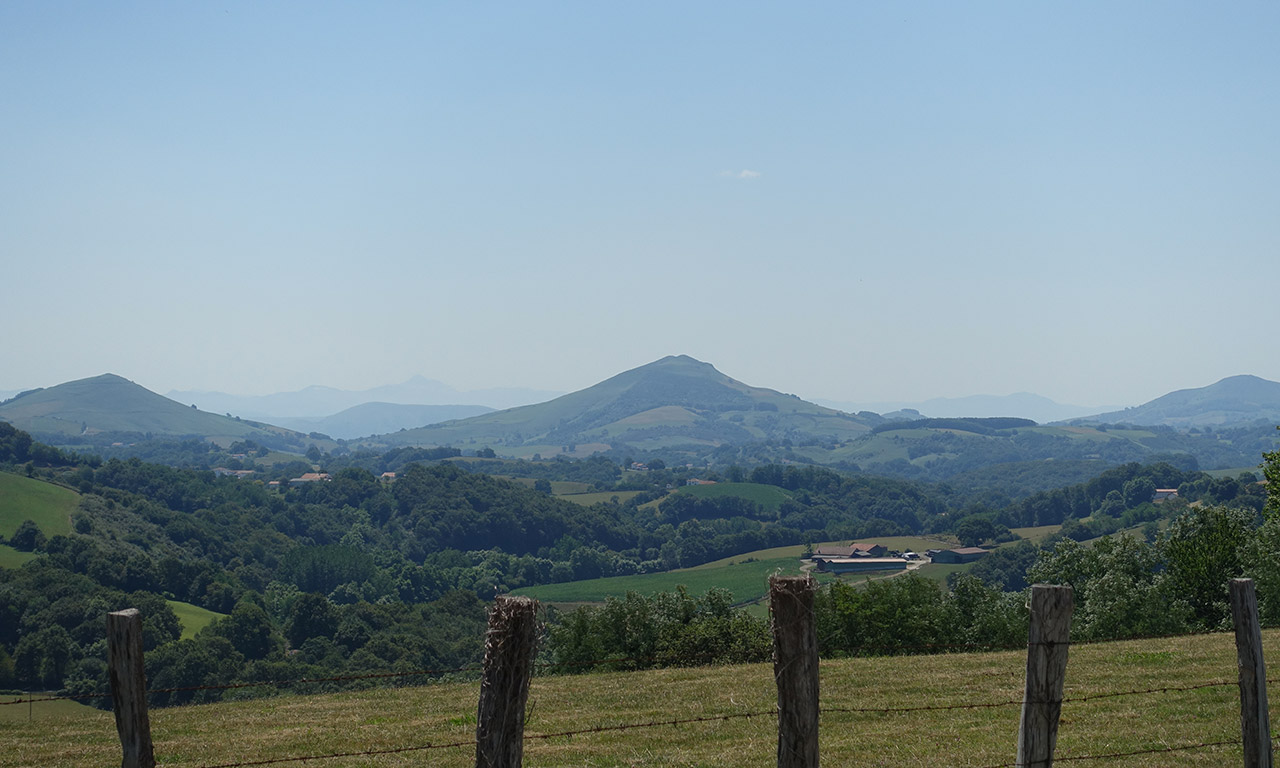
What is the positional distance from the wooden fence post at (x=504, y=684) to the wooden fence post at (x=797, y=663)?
76.9 inches

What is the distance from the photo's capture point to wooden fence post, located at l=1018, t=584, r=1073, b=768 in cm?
771

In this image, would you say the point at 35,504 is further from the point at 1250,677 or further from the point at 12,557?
the point at 1250,677

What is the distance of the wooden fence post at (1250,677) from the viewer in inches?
357

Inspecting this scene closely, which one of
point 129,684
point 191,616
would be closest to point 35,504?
point 191,616

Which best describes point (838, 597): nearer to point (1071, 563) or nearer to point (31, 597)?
point (1071, 563)

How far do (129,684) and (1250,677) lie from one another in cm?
1017

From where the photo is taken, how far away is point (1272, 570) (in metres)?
40.2

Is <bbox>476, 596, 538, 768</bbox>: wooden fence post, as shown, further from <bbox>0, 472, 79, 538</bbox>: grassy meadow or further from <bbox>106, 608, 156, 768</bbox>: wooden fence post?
<bbox>0, 472, 79, 538</bbox>: grassy meadow

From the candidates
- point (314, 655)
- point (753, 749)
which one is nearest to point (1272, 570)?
point (753, 749)

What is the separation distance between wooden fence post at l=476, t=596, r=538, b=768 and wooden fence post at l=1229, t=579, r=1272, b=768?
6756 mm

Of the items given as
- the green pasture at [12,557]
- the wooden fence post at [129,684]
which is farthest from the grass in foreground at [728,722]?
the green pasture at [12,557]

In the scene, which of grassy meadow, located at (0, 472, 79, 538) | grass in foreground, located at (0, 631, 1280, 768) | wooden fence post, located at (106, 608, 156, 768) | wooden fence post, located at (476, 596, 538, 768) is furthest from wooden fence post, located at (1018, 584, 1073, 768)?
grassy meadow, located at (0, 472, 79, 538)

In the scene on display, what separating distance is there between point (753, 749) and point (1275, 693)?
1003 cm

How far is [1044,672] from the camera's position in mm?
7797
